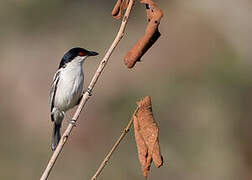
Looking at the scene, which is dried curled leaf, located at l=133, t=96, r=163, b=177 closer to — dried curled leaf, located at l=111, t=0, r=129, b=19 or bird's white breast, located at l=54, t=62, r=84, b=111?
dried curled leaf, located at l=111, t=0, r=129, b=19

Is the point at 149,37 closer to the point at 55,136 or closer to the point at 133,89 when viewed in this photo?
the point at 55,136

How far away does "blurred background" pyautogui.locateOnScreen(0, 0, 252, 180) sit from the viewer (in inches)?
292

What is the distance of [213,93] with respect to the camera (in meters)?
9.26

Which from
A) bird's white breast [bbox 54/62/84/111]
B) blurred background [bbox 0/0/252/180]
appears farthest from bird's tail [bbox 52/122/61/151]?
blurred background [bbox 0/0/252/180]

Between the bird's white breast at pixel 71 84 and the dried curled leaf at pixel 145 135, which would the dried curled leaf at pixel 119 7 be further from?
the bird's white breast at pixel 71 84

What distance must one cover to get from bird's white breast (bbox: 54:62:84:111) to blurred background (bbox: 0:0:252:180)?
204 centimetres

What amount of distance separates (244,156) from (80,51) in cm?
328

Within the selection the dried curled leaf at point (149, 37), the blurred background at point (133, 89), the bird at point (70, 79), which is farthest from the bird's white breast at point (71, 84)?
the dried curled leaf at point (149, 37)

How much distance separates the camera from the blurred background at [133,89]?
741 centimetres

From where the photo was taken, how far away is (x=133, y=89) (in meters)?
11.5

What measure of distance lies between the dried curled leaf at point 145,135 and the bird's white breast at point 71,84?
2.94 m

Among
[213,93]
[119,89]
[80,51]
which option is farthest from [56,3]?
[80,51]

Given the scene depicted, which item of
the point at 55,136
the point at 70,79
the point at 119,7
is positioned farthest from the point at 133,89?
the point at 119,7

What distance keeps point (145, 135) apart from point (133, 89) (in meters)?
9.80
